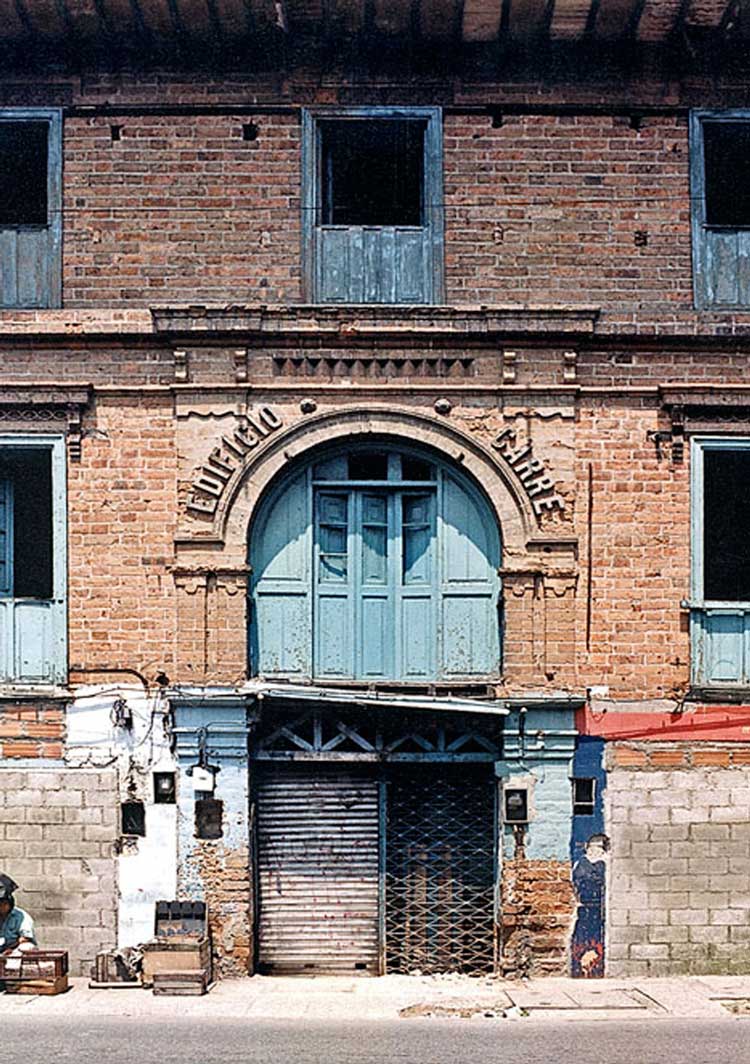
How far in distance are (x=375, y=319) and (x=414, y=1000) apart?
6.22m

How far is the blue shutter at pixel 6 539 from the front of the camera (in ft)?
43.9

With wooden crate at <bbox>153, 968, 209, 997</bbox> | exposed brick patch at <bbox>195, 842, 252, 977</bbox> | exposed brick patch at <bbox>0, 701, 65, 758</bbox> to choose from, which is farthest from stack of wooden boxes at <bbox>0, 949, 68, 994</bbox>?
exposed brick patch at <bbox>0, 701, 65, 758</bbox>

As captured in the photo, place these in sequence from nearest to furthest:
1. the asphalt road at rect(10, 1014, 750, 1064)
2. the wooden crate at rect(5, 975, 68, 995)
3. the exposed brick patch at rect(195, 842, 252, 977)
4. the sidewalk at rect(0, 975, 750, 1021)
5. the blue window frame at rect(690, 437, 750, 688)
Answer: the asphalt road at rect(10, 1014, 750, 1064) → the sidewalk at rect(0, 975, 750, 1021) → the wooden crate at rect(5, 975, 68, 995) → the exposed brick patch at rect(195, 842, 252, 977) → the blue window frame at rect(690, 437, 750, 688)

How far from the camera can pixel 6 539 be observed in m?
13.4

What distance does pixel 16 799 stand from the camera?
12.8 meters

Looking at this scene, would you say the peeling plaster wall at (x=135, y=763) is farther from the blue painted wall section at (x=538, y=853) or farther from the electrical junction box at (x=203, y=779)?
the blue painted wall section at (x=538, y=853)

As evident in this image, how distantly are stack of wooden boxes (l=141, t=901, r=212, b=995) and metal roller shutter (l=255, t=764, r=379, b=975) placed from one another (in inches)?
29.3

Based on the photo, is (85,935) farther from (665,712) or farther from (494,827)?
(665,712)

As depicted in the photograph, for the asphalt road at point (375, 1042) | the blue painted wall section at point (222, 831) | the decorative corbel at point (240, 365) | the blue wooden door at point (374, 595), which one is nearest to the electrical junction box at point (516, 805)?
the blue wooden door at point (374, 595)

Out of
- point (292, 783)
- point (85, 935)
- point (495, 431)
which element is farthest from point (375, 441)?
point (85, 935)

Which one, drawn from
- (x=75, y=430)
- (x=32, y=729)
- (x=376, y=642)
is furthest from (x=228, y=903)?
(x=75, y=430)

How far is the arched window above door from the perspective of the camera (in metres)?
12.9

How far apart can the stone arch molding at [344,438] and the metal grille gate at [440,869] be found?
245 centimetres

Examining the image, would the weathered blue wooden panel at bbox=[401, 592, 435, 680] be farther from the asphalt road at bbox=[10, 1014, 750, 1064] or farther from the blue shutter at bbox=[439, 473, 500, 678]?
the asphalt road at bbox=[10, 1014, 750, 1064]
